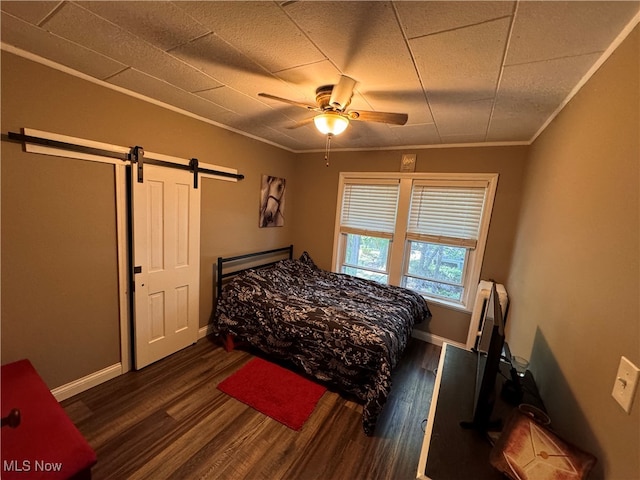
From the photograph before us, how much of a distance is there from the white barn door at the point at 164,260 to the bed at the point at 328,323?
0.40 m

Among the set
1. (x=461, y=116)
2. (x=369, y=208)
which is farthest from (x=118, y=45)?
(x=369, y=208)

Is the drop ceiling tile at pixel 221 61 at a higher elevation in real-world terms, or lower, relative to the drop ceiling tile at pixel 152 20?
higher

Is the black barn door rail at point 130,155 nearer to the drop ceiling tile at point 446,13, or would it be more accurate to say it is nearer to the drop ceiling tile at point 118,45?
the drop ceiling tile at point 118,45

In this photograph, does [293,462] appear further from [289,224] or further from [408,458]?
[289,224]

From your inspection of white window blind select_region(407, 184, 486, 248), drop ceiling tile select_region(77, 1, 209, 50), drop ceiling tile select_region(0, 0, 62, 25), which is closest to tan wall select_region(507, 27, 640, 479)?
white window blind select_region(407, 184, 486, 248)

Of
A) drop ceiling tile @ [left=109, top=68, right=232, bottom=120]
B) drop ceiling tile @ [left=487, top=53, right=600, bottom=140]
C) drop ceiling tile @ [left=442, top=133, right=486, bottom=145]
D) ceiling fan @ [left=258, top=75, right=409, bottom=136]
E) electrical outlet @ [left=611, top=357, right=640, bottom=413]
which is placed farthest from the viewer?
drop ceiling tile @ [left=442, top=133, right=486, bottom=145]

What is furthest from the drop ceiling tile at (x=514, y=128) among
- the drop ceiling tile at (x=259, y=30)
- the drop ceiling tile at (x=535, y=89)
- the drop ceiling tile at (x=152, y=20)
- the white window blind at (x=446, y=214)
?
the drop ceiling tile at (x=152, y=20)

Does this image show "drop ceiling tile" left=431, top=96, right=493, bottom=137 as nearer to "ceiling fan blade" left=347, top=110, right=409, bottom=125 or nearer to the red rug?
"ceiling fan blade" left=347, top=110, right=409, bottom=125

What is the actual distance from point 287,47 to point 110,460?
2.65 m

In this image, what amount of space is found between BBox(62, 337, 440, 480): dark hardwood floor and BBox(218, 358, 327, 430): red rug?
59 millimetres

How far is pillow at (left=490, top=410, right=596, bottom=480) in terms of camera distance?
0.82m

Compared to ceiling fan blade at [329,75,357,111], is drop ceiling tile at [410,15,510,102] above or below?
above

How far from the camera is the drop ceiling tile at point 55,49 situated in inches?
55.0

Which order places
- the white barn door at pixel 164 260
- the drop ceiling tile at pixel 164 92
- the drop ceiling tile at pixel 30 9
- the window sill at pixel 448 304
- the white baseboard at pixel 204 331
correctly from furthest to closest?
the window sill at pixel 448 304, the white baseboard at pixel 204 331, the white barn door at pixel 164 260, the drop ceiling tile at pixel 164 92, the drop ceiling tile at pixel 30 9
